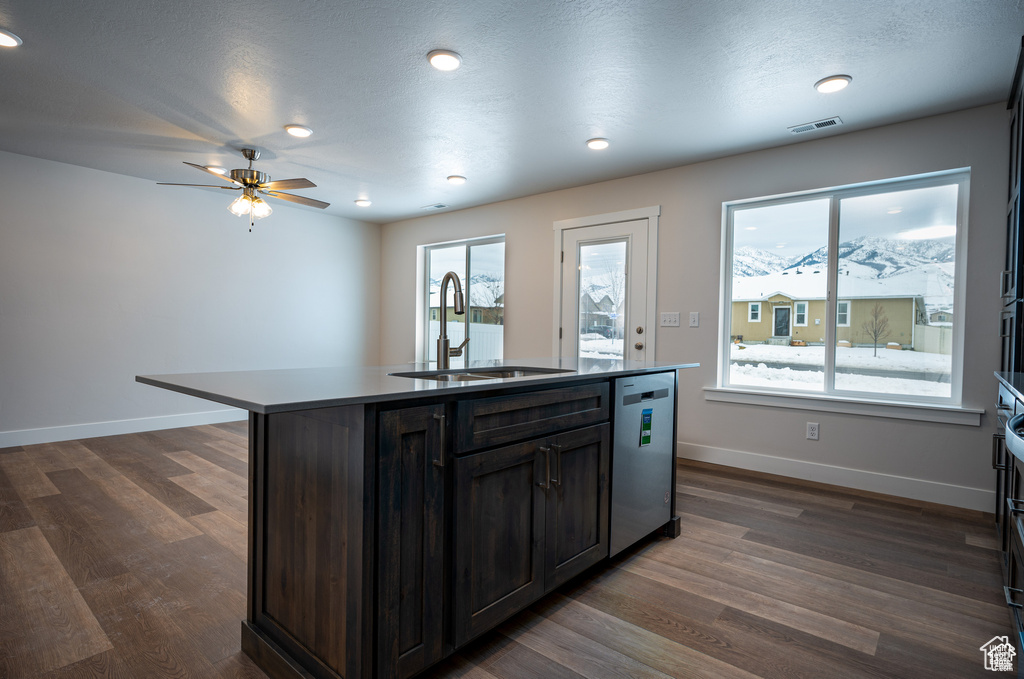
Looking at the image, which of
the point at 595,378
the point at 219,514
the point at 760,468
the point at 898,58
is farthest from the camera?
the point at 760,468

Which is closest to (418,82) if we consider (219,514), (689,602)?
(219,514)

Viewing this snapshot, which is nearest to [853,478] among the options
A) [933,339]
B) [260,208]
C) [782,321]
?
[933,339]

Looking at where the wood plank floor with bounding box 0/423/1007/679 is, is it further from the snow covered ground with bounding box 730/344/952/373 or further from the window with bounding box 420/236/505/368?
the window with bounding box 420/236/505/368

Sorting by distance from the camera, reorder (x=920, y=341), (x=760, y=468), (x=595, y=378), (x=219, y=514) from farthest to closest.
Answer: (x=760, y=468) < (x=920, y=341) < (x=219, y=514) < (x=595, y=378)

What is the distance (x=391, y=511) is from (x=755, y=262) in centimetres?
361

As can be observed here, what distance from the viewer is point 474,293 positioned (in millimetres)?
5992

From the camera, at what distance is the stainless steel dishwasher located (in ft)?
7.38

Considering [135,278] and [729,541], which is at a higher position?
[135,278]

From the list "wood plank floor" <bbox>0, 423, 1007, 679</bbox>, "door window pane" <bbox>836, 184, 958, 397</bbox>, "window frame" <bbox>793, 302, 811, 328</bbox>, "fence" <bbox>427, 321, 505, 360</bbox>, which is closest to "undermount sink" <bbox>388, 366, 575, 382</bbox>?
"wood plank floor" <bbox>0, 423, 1007, 679</bbox>

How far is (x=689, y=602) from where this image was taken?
78.0 inches

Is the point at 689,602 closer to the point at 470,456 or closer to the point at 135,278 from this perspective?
the point at 470,456

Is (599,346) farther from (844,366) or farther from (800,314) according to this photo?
(844,366)

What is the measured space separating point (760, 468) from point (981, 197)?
2172 millimetres

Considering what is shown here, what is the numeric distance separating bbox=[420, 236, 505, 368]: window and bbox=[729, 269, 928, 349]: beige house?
2.50 metres
